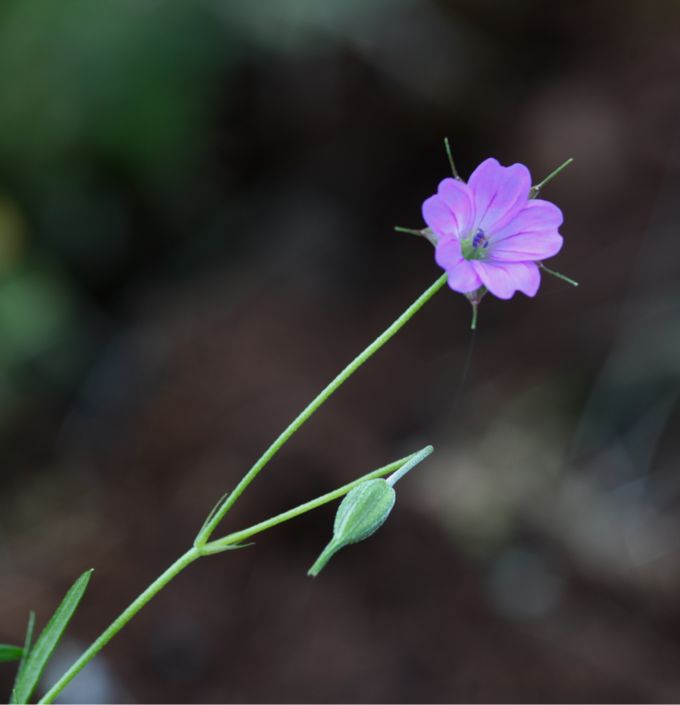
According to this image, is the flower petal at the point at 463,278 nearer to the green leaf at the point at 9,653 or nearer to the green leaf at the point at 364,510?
the green leaf at the point at 364,510

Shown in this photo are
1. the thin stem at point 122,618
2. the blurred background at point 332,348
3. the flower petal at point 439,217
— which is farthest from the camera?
the blurred background at point 332,348

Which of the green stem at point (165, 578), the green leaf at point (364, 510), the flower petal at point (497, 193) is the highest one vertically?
the flower petal at point (497, 193)

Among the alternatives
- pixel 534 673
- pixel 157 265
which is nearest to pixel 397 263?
pixel 157 265

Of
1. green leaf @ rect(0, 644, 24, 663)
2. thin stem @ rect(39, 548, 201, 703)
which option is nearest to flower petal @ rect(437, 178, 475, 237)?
thin stem @ rect(39, 548, 201, 703)

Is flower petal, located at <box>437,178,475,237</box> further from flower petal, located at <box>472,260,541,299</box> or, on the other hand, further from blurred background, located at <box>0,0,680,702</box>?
blurred background, located at <box>0,0,680,702</box>

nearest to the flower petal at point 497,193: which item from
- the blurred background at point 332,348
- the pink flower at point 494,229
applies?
the pink flower at point 494,229

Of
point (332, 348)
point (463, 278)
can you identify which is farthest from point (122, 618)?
point (332, 348)

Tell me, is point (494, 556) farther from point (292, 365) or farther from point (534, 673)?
point (292, 365)
